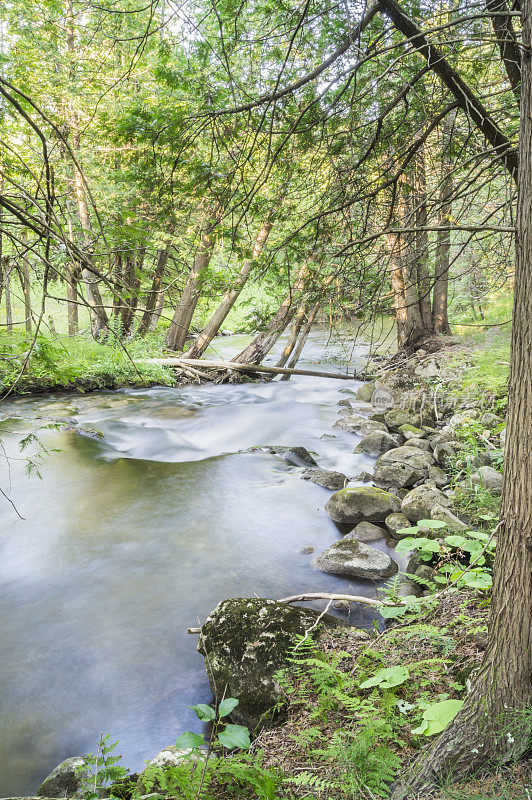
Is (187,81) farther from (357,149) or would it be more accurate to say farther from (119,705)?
(119,705)

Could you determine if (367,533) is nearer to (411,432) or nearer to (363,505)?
(363,505)

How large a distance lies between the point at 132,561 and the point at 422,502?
327 centimetres

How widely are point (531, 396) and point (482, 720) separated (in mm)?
1090

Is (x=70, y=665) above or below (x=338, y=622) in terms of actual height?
below

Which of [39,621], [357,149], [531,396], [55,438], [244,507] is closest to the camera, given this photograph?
[531,396]

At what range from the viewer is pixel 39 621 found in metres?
4.58

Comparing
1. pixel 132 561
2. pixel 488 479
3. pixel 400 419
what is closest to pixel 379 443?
pixel 400 419

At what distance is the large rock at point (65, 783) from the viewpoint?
2572 millimetres

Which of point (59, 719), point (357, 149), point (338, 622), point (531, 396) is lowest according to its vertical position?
point (59, 719)

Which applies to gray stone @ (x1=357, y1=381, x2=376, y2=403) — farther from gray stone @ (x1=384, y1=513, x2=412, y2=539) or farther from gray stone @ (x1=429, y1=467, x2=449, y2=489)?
gray stone @ (x1=384, y1=513, x2=412, y2=539)

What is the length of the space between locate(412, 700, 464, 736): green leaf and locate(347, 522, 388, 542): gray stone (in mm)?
3541

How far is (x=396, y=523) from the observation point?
554 centimetres

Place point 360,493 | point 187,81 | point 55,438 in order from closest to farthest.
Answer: point 187,81
point 360,493
point 55,438

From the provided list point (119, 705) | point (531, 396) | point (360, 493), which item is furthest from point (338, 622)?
point (360, 493)
